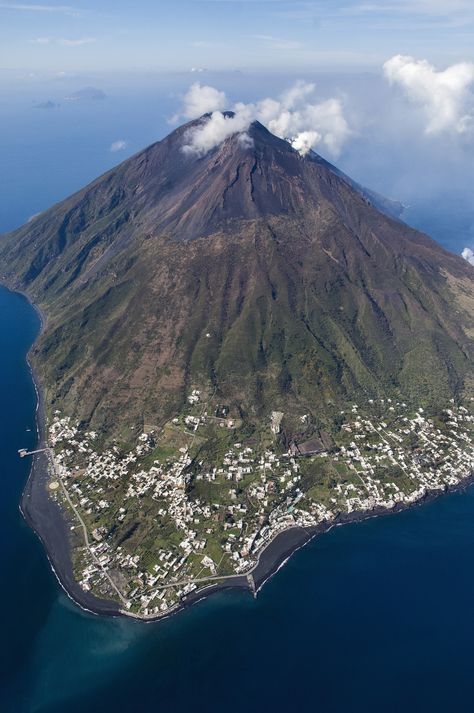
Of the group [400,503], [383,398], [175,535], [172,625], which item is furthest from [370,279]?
[172,625]

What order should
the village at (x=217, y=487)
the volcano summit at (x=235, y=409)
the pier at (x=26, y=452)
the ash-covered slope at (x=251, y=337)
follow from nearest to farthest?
the village at (x=217, y=487)
the volcano summit at (x=235, y=409)
the pier at (x=26, y=452)
the ash-covered slope at (x=251, y=337)

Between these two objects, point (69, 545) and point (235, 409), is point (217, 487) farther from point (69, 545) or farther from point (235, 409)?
point (69, 545)

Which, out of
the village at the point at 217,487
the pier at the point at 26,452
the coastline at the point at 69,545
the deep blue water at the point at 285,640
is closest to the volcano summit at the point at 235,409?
the village at the point at 217,487

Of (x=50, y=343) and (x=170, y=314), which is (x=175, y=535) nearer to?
(x=170, y=314)

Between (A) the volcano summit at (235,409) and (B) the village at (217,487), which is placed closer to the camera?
(B) the village at (217,487)

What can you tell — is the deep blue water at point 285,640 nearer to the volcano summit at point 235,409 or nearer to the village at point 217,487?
Answer: the volcano summit at point 235,409

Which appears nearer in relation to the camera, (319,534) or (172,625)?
(172,625)

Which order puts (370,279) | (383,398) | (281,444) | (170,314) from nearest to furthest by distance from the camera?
(281,444) → (383,398) → (170,314) → (370,279)

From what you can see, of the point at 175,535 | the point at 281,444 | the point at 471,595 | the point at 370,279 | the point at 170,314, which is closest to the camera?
the point at 471,595
